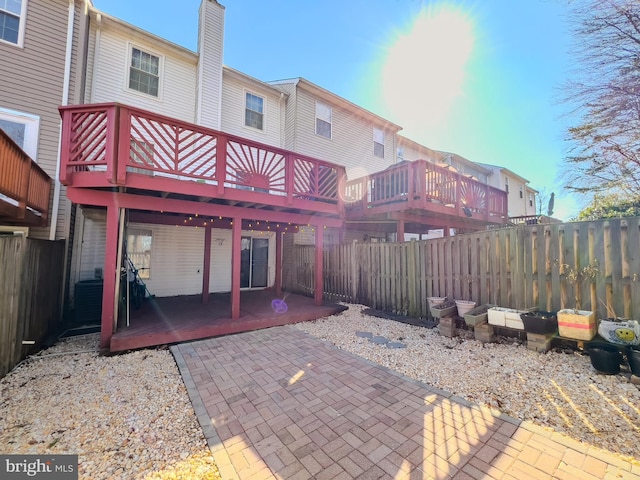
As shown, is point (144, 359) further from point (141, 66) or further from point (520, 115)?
point (520, 115)

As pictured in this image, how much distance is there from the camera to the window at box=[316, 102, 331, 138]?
11867mm

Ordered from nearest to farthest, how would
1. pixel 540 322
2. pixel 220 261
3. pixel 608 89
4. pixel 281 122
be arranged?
pixel 540 322, pixel 608 89, pixel 220 261, pixel 281 122

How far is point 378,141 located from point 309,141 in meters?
4.57

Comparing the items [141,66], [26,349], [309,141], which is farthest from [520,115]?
[26,349]

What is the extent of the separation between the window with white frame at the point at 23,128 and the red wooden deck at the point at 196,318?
15.5 feet

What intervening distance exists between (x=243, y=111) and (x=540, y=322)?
10597 mm

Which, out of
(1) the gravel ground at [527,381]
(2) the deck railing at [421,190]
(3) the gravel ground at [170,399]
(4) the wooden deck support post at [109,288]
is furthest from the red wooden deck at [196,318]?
(2) the deck railing at [421,190]

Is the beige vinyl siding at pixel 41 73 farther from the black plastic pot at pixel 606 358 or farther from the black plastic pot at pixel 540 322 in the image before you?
the black plastic pot at pixel 606 358

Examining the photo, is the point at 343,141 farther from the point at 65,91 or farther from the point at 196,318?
the point at 196,318

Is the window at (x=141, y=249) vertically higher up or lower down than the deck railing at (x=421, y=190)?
lower down

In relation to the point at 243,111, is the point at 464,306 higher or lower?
lower

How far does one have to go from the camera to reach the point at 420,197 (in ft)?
25.9

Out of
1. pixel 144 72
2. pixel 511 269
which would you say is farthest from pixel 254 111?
pixel 511 269

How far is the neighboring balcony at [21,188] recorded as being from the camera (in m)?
4.49
